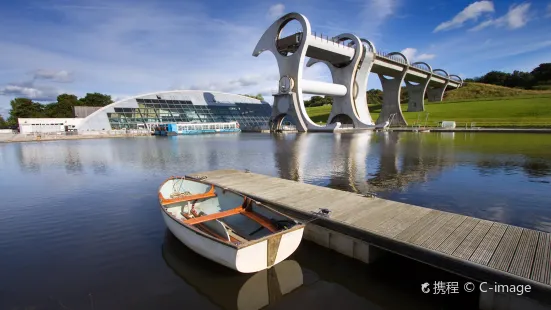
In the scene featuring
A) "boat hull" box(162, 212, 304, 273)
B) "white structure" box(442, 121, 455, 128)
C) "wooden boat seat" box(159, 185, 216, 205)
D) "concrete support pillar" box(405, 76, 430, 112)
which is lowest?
"boat hull" box(162, 212, 304, 273)

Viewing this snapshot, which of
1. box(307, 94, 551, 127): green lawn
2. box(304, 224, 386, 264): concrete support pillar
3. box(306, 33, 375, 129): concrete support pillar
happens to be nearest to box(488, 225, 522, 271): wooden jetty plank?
box(304, 224, 386, 264): concrete support pillar

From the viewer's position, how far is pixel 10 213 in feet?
46.8

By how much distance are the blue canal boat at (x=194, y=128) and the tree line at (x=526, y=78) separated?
398ft

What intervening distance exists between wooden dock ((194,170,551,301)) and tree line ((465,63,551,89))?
14585 cm

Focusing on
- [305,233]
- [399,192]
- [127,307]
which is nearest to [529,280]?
[305,233]

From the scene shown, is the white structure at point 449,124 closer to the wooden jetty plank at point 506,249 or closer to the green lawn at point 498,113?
the green lawn at point 498,113

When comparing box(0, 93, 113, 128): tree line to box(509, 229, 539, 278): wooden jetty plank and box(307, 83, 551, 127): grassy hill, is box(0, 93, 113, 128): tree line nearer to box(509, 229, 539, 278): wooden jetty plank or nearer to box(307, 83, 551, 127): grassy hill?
box(307, 83, 551, 127): grassy hill

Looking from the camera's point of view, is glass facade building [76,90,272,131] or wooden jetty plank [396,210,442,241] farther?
glass facade building [76,90,272,131]

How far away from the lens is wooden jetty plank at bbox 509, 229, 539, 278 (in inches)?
234

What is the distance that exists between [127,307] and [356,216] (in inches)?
271

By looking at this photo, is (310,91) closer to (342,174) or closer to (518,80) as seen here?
(342,174)

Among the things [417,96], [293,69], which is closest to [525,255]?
[293,69]

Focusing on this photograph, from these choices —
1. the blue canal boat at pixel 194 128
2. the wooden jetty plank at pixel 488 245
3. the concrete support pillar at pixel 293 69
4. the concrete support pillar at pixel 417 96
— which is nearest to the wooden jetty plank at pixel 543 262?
the wooden jetty plank at pixel 488 245

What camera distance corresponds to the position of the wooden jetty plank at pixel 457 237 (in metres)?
7.08
